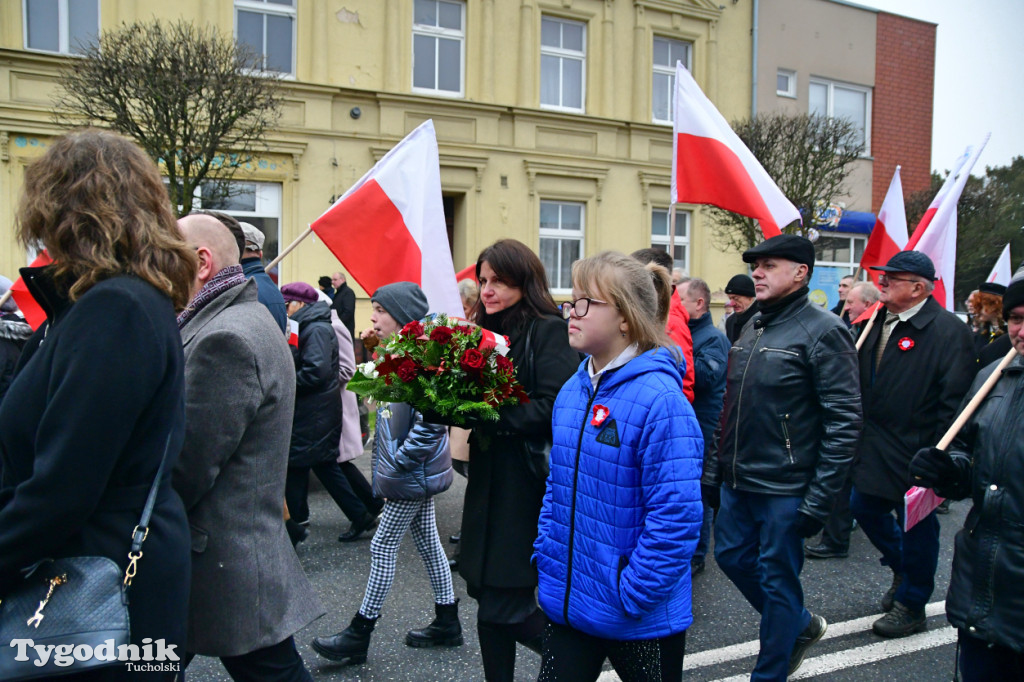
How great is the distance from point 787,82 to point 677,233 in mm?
5161

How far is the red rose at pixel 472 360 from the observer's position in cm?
273

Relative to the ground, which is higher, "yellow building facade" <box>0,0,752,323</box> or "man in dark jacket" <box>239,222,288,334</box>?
"yellow building facade" <box>0,0,752,323</box>

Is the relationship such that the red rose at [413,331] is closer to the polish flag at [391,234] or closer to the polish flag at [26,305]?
the polish flag at [391,234]

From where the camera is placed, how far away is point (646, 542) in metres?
2.21

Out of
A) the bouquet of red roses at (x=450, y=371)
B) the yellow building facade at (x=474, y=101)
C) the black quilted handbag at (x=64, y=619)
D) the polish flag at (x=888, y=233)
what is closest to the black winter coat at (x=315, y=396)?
the bouquet of red roses at (x=450, y=371)

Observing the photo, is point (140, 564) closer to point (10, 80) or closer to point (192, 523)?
point (192, 523)

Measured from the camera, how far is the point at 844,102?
19.9m

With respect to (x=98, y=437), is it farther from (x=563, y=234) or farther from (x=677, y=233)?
(x=677, y=233)

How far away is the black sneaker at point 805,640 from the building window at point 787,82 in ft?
58.1

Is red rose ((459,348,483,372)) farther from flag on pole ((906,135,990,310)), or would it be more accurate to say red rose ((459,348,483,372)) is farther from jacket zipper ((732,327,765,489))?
flag on pole ((906,135,990,310))

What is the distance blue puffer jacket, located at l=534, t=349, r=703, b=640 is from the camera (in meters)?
2.22

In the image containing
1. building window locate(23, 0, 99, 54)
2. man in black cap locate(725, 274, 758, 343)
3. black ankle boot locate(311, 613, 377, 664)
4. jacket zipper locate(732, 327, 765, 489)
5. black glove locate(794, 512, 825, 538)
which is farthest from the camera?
building window locate(23, 0, 99, 54)

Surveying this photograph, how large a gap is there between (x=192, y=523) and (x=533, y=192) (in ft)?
46.9

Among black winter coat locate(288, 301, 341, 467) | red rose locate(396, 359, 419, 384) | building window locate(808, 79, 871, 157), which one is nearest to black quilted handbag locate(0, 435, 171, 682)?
red rose locate(396, 359, 419, 384)
